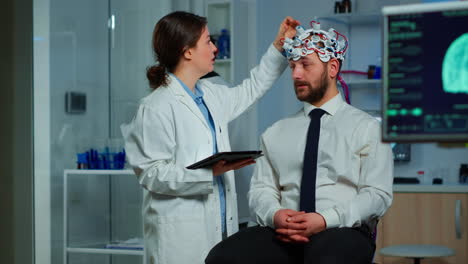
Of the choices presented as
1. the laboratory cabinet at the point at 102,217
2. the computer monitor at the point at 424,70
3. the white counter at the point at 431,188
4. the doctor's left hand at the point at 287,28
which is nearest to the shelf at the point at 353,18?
the white counter at the point at 431,188

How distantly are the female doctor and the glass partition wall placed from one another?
3.84 feet

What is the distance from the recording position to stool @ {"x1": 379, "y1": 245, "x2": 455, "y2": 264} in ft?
11.3

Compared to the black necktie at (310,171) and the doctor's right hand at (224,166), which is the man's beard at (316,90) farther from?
the doctor's right hand at (224,166)

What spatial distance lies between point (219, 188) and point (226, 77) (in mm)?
2074

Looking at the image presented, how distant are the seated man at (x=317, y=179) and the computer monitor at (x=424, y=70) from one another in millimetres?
709

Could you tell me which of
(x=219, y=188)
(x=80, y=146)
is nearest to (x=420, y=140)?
(x=219, y=188)

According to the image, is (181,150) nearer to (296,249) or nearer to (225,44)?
(296,249)

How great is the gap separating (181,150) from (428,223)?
2235 mm

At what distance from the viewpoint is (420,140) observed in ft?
4.39

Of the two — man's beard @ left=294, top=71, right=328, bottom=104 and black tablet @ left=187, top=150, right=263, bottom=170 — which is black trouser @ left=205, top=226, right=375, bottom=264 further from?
man's beard @ left=294, top=71, right=328, bottom=104

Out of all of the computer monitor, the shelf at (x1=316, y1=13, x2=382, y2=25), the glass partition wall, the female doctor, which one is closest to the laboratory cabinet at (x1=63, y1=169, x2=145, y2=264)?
the glass partition wall

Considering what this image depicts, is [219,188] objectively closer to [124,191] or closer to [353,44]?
[124,191]

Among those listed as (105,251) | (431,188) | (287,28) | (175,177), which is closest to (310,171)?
(175,177)

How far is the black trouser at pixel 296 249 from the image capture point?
6.41 feet
